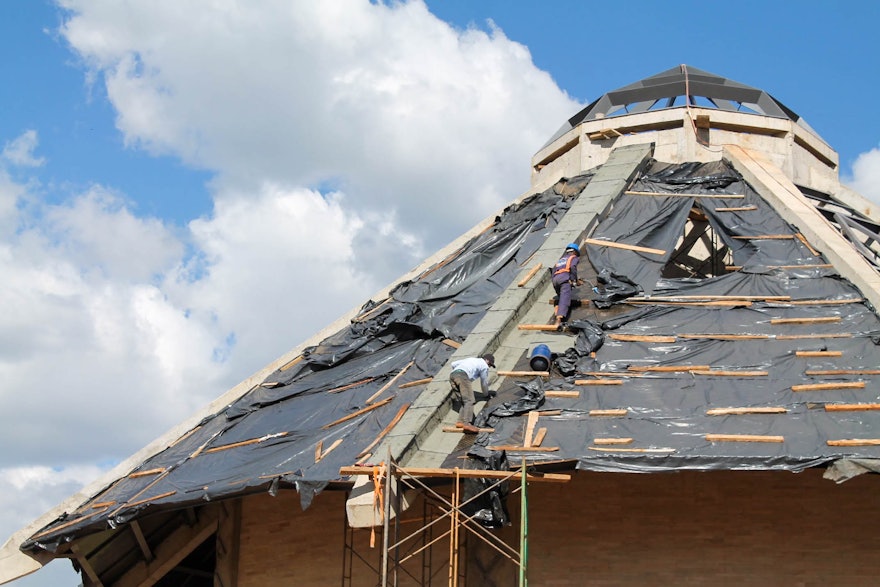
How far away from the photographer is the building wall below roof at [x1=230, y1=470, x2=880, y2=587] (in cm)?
1390

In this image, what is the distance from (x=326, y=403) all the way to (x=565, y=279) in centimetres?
384

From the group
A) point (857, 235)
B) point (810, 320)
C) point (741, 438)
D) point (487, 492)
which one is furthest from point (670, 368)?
point (857, 235)

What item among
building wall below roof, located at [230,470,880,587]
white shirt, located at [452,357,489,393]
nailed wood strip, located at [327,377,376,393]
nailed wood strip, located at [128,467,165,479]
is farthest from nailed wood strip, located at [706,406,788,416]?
nailed wood strip, located at [128,467,165,479]

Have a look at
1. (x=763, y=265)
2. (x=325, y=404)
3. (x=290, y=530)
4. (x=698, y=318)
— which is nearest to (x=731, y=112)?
(x=763, y=265)

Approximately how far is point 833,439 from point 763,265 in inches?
175

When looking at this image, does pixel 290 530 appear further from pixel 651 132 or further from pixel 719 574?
pixel 651 132

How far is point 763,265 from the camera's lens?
16875 millimetres

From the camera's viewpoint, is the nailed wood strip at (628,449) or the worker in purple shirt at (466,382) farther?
the worker in purple shirt at (466,382)

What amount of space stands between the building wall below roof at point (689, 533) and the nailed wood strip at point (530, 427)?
968 millimetres

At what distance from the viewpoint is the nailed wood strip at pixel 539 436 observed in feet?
44.4

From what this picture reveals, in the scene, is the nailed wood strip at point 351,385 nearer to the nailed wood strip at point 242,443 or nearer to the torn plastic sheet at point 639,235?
the nailed wood strip at point 242,443

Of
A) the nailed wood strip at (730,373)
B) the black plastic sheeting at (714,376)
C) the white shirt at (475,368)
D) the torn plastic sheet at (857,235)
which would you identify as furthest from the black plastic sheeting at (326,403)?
the torn plastic sheet at (857,235)

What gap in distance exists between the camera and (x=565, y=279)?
646 inches

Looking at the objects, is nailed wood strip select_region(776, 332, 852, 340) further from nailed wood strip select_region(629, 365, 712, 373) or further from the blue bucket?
the blue bucket
